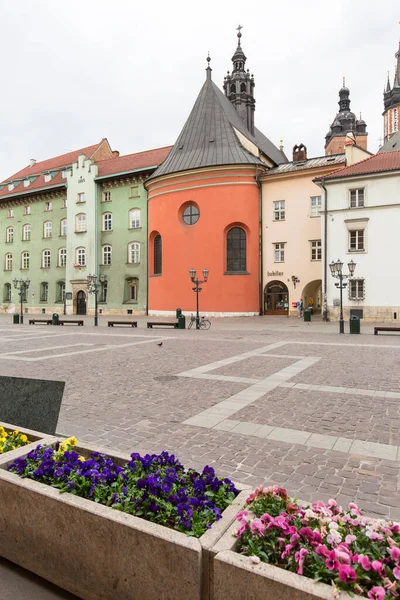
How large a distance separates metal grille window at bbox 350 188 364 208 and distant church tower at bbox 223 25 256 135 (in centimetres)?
2067

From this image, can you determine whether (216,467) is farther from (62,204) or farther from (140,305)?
(62,204)

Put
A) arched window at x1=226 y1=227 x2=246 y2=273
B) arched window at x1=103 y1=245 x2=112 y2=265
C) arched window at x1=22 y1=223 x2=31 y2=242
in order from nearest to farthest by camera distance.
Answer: arched window at x1=226 y1=227 x2=246 y2=273 < arched window at x1=103 y1=245 x2=112 y2=265 < arched window at x1=22 y1=223 x2=31 y2=242

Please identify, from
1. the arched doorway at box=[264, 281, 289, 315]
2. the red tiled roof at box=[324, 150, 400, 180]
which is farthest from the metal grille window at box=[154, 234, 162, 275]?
the red tiled roof at box=[324, 150, 400, 180]

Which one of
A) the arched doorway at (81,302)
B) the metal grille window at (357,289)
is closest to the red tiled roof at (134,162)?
the arched doorway at (81,302)

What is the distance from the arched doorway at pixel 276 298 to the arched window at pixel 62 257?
79.4 feet

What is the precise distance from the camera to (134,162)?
42156 mm

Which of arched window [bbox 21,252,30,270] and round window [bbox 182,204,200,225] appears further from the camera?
arched window [bbox 21,252,30,270]

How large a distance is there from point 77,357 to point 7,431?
27.6 feet

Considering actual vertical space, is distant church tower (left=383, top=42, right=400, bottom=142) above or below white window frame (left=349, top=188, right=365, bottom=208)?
above

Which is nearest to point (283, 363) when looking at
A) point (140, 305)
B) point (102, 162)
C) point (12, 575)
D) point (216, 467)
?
point (216, 467)

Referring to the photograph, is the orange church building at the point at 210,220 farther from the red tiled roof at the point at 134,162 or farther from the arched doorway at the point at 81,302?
the arched doorway at the point at 81,302

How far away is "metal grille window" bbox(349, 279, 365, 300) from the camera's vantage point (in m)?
28.4

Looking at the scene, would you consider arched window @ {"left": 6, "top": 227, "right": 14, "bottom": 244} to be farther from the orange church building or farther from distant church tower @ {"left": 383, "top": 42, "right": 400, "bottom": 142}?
distant church tower @ {"left": 383, "top": 42, "right": 400, "bottom": 142}

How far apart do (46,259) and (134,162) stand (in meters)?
15.8
